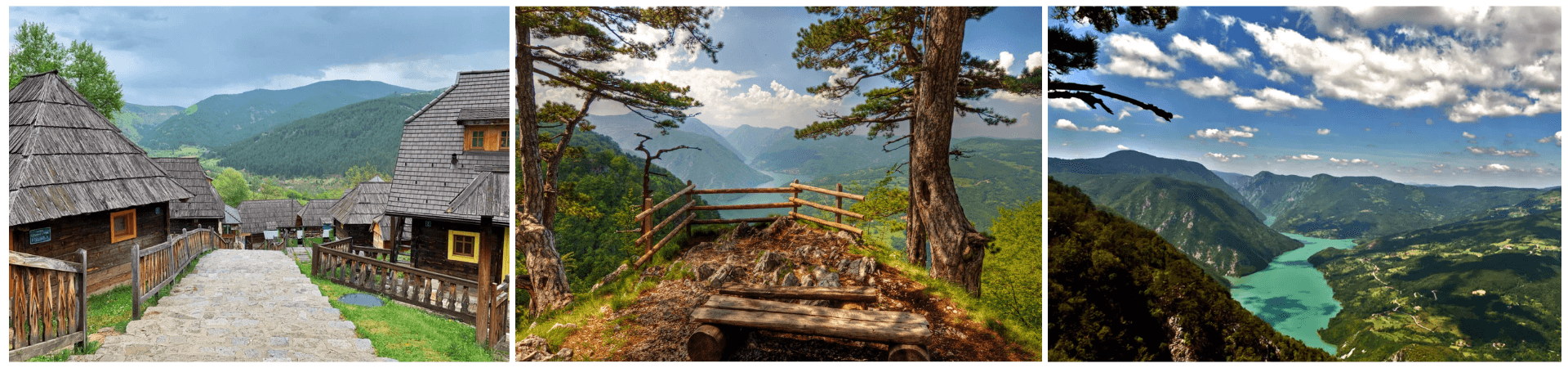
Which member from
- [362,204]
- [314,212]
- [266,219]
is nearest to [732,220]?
[362,204]

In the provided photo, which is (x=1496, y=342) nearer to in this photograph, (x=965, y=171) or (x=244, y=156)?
(x=965, y=171)

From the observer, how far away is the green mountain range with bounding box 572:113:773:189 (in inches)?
97.5

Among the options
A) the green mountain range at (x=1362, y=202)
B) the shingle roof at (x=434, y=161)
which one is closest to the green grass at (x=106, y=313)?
the shingle roof at (x=434, y=161)

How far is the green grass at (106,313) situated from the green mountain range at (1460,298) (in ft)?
22.0

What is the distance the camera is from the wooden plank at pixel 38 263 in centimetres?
254

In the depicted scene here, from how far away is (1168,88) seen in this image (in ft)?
8.63

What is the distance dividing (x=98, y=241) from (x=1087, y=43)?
296 inches

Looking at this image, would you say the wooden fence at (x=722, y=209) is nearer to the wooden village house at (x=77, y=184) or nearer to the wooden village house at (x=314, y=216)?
the wooden village house at (x=77, y=184)

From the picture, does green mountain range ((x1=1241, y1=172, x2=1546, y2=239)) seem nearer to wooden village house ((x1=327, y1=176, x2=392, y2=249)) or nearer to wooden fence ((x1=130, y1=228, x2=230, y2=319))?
wooden fence ((x1=130, y1=228, x2=230, y2=319))

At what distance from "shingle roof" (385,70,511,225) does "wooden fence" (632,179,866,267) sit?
1.75 metres

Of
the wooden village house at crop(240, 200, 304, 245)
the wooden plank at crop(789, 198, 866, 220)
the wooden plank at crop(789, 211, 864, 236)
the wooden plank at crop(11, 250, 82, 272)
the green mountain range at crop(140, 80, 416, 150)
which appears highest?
the green mountain range at crop(140, 80, 416, 150)

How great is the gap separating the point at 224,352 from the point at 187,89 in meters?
2.33

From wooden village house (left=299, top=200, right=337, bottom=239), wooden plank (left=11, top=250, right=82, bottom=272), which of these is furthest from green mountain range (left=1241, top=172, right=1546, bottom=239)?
wooden village house (left=299, top=200, right=337, bottom=239)

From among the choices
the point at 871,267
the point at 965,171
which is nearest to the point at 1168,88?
the point at 965,171
